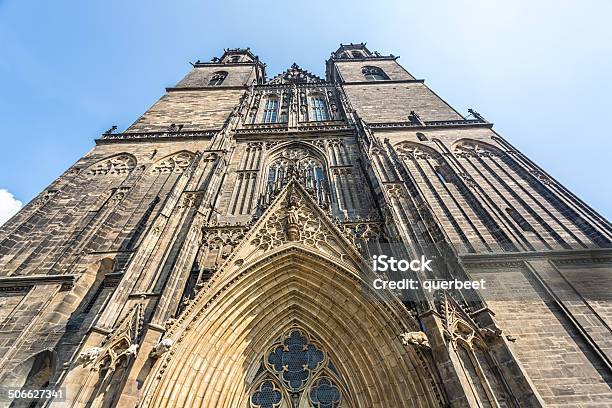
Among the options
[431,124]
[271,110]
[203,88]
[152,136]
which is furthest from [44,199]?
[431,124]

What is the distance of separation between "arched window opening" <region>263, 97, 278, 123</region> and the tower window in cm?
599

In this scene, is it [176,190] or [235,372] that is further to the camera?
[176,190]

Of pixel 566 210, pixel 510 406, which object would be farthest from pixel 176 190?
pixel 566 210

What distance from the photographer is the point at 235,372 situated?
6.92 meters

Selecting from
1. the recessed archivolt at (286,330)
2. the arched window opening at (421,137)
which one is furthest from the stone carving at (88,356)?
the arched window opening at (421,137)

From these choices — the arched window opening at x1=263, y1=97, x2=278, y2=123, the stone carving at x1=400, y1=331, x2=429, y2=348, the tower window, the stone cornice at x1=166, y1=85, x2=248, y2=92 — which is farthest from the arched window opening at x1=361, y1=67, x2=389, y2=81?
the stone carving at x1=400, y1=331, x2=429, y2=348

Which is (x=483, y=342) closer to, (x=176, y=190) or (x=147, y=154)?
(x=176, y=190)

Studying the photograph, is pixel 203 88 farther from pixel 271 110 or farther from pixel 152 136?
pixel 152 136

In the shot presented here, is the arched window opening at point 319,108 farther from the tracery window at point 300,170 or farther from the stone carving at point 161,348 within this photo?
the stone carving at point 161,348

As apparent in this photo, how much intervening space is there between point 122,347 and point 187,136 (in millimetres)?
11768

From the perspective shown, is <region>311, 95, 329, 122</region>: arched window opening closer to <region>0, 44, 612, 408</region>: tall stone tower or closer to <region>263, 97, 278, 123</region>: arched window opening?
<region>263, 97, 278, 123</region>: arched window opening

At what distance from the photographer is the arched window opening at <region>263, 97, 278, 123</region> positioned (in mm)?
18297

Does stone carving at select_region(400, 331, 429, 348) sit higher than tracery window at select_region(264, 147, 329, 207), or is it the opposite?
tracery window at select_region(264, 147, 329, 207)

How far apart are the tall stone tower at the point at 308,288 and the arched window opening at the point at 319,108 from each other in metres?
5.11
